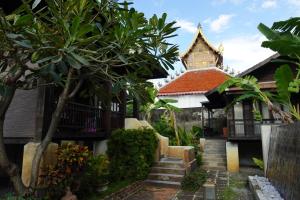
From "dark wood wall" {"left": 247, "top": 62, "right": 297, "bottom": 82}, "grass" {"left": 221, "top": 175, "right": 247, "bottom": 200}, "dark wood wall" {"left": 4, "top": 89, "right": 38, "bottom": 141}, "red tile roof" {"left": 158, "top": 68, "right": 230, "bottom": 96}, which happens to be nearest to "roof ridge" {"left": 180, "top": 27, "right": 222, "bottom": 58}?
"red tile roof" {"left": 158, "top": 68, "right": 230, "bottom": 96}

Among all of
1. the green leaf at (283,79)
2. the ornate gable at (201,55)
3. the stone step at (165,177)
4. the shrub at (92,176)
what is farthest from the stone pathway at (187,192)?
the ornate gable at (201,55)

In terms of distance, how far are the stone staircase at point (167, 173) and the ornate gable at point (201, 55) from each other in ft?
61.2

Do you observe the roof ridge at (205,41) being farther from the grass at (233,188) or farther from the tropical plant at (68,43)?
the tropical plant at (68,43)

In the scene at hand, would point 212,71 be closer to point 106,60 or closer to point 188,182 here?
point 188,182

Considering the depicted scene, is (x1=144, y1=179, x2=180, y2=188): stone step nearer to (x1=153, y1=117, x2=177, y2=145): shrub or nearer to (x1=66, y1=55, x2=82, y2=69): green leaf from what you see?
(x1=153, y1=117, x2=177, y2=145): shrub

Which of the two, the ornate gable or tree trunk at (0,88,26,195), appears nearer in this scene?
tree trunk at (0,88,26,195)

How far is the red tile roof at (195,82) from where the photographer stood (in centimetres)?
2458

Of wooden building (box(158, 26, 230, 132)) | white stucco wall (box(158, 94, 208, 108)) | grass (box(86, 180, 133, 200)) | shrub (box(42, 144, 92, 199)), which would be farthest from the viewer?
white stucco wall (box(158, 94, 208, 108))

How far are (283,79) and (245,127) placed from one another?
321 inches

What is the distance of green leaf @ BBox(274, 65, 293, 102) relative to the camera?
22.9 feet

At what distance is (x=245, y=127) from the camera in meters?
14.9

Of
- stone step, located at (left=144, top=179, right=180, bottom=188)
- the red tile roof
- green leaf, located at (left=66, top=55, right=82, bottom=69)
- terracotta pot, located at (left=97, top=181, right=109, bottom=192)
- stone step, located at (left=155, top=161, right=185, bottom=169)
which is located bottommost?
stone step, located at (left=144, top=179, right=180, bottom=188)

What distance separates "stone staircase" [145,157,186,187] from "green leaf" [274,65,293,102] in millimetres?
4433

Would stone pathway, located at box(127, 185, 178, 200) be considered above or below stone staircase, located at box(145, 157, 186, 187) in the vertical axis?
below
